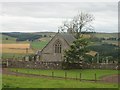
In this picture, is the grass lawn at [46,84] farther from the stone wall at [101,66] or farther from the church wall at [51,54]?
the church wall at [51,54]

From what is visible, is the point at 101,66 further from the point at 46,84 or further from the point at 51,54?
the point at 46,84

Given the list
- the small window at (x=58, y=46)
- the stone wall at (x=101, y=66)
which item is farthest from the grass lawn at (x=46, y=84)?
the small window at (x=58, y=46)

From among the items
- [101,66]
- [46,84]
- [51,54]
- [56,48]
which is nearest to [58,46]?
[56,48]

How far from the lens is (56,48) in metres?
70.3

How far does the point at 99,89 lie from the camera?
34.5m

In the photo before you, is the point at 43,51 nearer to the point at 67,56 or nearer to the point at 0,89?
the point at 67,56

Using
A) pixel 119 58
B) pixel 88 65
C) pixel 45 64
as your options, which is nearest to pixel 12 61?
pixel 45 64

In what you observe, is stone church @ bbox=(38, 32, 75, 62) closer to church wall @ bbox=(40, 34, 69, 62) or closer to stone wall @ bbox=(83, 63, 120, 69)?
church wall @ bbox=(40, 34, 69, 62)

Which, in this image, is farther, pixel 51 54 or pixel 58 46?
pixel 51 54

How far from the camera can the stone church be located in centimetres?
6962

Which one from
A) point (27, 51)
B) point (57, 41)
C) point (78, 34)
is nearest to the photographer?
point (57, 41)

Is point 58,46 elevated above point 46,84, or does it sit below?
above

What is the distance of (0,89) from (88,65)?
109 ft

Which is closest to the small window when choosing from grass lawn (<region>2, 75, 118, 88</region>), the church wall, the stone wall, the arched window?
the arched window
